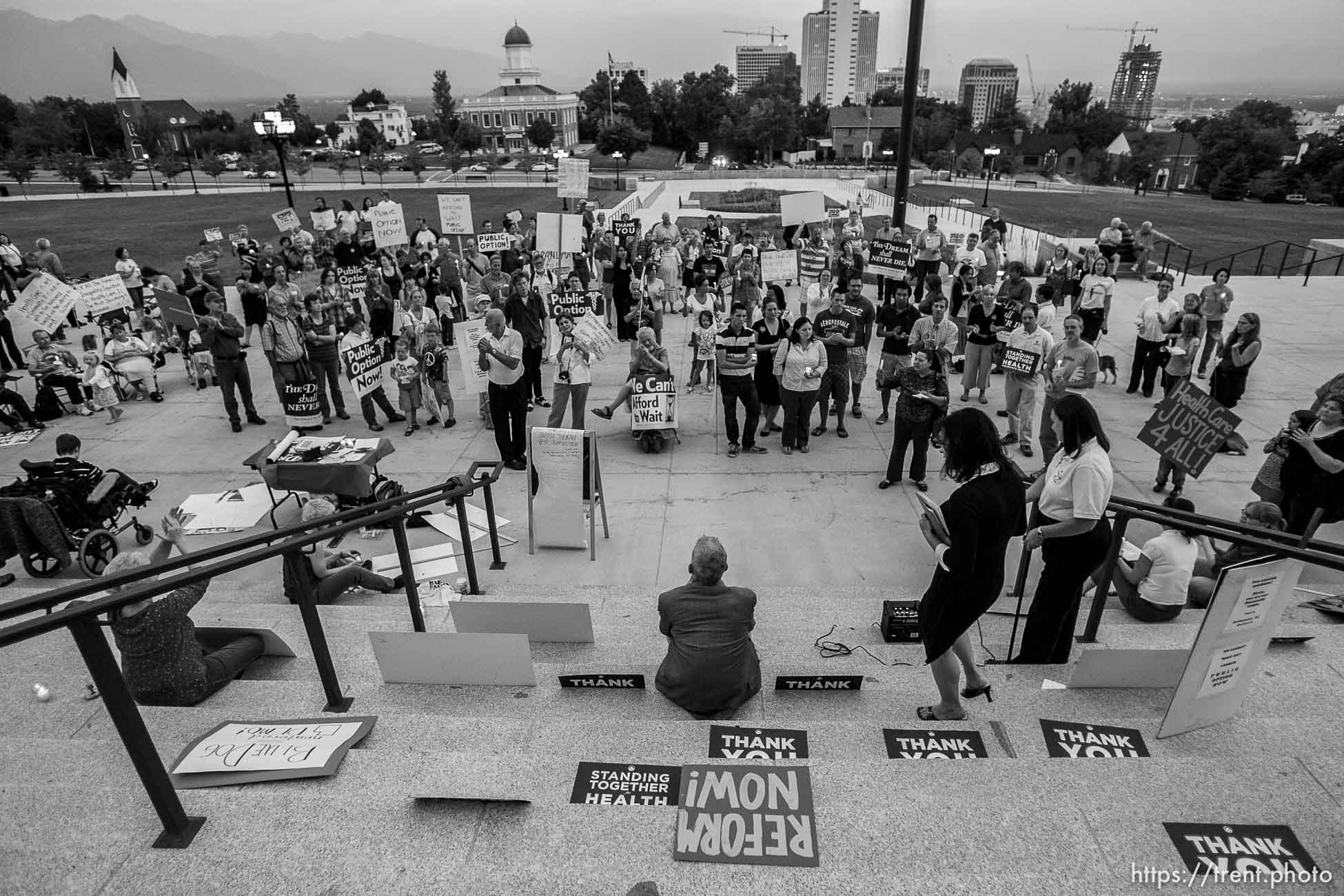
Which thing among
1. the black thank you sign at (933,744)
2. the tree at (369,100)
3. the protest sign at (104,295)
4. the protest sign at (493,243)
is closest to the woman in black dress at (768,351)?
the black thank you sign at (933,744)

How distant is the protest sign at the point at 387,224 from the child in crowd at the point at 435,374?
735cm

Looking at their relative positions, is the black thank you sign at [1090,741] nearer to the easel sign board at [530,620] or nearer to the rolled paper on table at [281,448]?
the easel sign board at [530,620]

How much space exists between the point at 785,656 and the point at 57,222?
49.6m

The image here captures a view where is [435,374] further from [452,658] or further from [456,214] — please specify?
[456,214]

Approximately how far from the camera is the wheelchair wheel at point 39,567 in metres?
7.15

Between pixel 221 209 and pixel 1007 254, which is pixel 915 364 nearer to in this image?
pixel 1007 254

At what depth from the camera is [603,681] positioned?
14.1 feet

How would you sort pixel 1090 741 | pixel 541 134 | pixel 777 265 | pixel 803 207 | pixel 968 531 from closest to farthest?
1. pixel 1090 741
2. pixel 968 531
3. pixel 777 265
4. pixel 803 207
5. pixel 541 134

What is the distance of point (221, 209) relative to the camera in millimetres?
43969

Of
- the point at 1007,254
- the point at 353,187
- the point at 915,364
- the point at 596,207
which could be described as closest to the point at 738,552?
the point at 915,364

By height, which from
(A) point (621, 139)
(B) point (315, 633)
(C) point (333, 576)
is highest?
(A) point (621, 139)

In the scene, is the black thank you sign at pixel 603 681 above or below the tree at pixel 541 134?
below

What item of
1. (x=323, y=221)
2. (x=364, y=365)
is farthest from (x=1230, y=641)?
(x=323, y=221)

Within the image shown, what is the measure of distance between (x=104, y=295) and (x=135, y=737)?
14.5 metres
